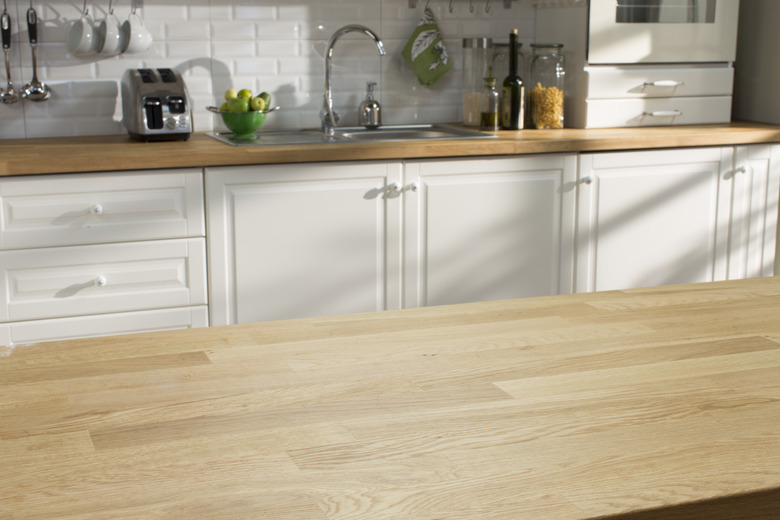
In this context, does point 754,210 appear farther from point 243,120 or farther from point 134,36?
point 134,36

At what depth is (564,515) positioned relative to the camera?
0.69m

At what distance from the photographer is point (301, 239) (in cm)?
292

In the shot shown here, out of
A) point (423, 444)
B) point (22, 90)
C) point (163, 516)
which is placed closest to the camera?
point (163, 516)

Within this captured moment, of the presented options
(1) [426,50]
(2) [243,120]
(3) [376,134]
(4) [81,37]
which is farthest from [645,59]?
(4) [81,37]

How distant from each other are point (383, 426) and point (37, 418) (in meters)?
0.33

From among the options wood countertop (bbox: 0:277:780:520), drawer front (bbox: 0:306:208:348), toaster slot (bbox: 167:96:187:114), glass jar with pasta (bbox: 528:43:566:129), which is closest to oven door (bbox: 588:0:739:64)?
glass jar with pasta (bbox: 528:43:566:129)

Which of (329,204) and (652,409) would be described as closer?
(652,409)

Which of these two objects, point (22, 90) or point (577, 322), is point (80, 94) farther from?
point (577, 322)

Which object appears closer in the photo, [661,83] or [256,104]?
[256,104]

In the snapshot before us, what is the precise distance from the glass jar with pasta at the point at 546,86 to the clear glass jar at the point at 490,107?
148 mm

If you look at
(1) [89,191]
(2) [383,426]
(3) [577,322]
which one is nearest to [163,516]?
(2) [383,426]

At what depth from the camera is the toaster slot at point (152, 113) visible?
9.68 feet

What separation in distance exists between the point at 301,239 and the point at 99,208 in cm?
63


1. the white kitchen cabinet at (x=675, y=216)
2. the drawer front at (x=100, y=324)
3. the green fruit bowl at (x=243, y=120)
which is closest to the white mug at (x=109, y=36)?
the green fruit bowl at (x=243, y=120)
